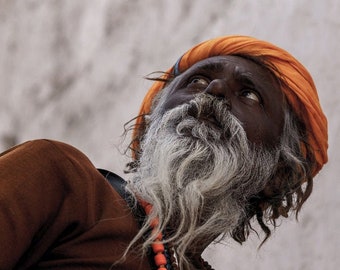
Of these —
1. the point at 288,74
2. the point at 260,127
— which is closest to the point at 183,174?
the point at 260,127

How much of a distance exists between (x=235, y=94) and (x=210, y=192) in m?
0.24

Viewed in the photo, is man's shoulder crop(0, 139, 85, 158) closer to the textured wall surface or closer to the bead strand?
the bead strand

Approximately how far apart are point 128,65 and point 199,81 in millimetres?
759

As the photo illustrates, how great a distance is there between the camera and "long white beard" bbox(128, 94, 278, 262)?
1.23 metres

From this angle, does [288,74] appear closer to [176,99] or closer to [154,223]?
[176,99]

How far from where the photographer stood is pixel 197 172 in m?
1.28

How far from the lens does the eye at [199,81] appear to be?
1445 mm

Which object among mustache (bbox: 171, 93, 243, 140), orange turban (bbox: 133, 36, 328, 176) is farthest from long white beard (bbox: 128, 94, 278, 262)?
orange turban (bbox: 133, 36, 328, 176)

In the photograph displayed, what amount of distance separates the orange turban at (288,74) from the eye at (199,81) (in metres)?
0.12

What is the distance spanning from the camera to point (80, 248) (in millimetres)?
1052

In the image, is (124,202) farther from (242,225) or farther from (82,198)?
(242,225)

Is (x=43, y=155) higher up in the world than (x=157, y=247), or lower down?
higher up

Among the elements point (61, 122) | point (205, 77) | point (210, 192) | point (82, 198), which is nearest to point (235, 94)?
point (205, 77)

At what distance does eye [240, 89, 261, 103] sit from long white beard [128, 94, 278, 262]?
4.0 inches
